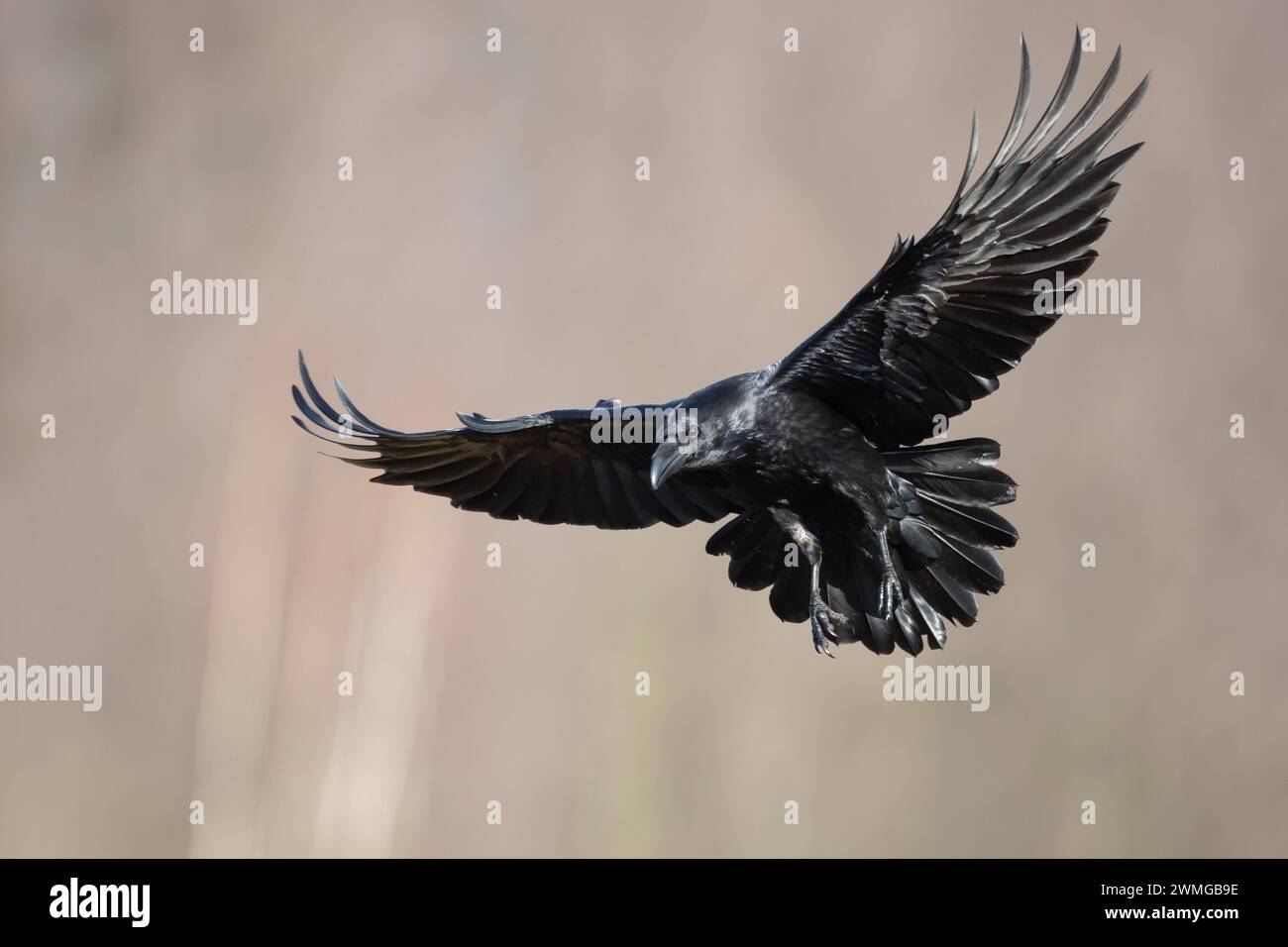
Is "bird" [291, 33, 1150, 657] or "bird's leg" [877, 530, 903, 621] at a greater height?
"bird" [291, 33, 1150, 657]

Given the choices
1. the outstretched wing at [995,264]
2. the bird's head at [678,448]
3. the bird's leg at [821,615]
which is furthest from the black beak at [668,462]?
the bird's leg at [821,615]

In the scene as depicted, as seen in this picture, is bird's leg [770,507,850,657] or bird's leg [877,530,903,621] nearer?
bird's leg [877,530,903,621]

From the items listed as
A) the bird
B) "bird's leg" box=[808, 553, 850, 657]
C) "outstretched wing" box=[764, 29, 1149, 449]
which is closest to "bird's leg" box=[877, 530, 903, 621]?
the bird

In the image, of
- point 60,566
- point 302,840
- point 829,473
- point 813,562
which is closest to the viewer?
point 829,473

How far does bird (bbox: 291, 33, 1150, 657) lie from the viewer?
4418mm

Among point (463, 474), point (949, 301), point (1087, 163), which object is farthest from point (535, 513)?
point (1087, 163)

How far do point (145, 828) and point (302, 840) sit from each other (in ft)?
3.54

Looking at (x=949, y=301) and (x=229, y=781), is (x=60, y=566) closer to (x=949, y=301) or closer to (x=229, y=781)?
(x=229, y=781)

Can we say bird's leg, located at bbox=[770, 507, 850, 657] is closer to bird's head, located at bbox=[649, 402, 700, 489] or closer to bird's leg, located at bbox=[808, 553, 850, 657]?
bird's leg, located at bbox=[808, 553, 850, 657]

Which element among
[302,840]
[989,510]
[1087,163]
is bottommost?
[302,840]

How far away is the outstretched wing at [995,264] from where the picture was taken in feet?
14.4

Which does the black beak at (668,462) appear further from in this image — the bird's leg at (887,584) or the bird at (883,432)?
the bird's leg at (887,584)

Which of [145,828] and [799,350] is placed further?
[145,828]

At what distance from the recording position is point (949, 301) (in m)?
4.52
